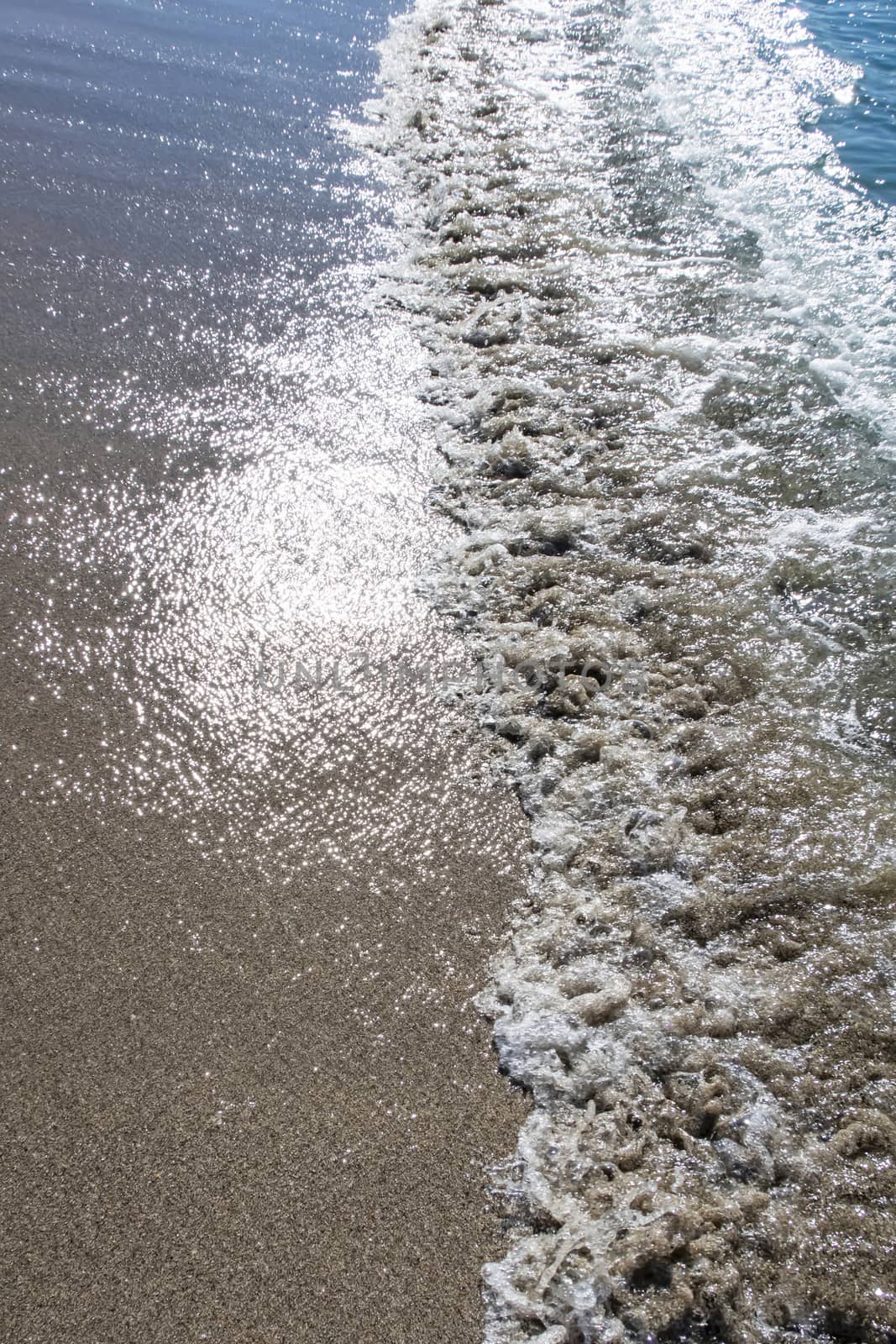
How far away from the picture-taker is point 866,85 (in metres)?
8.77

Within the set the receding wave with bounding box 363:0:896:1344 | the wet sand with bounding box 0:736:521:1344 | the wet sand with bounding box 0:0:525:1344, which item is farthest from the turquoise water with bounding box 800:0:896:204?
the wet sand with bounding box 0:736:521:1344

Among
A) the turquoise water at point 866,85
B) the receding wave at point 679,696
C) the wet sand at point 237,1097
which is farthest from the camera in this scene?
the turquoise water at point 866,85

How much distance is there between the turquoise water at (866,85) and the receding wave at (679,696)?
18.2 inches

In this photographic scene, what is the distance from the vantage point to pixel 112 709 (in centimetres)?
301

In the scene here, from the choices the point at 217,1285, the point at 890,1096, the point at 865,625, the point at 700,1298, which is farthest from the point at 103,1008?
→ the point at 865,625

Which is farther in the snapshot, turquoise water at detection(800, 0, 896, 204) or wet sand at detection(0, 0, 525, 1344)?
turquoise water at detection(800, 0, 896, 204)

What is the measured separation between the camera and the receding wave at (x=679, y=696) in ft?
6.87

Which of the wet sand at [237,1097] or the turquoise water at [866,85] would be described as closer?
the wet sand at [237,1097]

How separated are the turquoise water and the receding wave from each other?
1.52ft

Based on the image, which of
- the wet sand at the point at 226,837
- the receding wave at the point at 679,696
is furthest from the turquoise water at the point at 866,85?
the wet sand at the point at 226,837

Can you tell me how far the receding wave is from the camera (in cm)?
209

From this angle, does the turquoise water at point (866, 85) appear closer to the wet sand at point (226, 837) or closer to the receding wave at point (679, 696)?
the receding wave at point (679, 696)

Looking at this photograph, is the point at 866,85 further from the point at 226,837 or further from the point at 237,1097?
the point at 237,1097

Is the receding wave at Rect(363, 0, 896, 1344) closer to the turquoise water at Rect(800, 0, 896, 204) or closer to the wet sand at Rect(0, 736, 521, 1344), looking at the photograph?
the wet sand at Rect(0, 736, 521, 1344)
